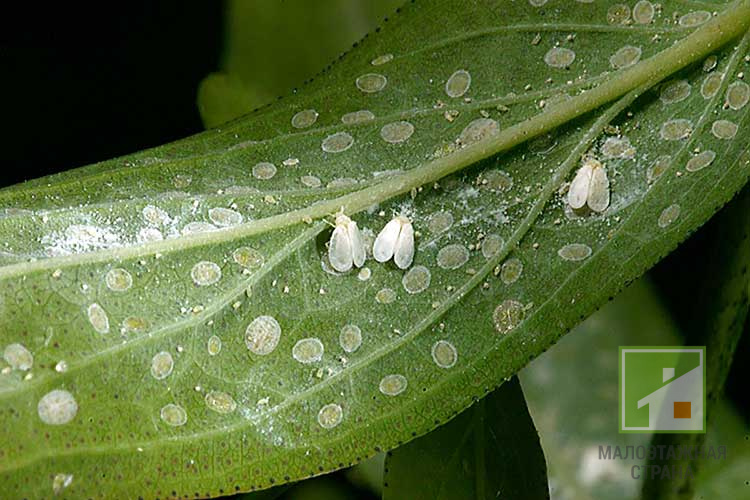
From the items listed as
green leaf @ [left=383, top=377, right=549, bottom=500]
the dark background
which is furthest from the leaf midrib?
the dark background

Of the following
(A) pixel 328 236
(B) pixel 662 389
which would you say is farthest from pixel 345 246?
(B) pixel 662 389

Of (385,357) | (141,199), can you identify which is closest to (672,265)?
(385,357)

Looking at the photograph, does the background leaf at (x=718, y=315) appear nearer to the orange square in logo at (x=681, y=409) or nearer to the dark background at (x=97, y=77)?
the orange square in logo at (x=681, y=409)

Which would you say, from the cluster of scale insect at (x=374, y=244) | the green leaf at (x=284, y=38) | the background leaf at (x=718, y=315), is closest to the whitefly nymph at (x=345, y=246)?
the cluster of scale insect at (x=374, y=244)

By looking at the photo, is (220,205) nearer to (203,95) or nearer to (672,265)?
(203,95)

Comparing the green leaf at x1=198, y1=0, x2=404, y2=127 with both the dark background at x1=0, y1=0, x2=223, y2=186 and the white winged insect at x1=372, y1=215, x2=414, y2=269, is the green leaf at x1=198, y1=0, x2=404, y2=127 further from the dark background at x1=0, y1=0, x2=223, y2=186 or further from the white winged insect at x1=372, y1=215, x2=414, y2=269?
the white winged insect at x1=372, y1=215, x2=414, y2=269

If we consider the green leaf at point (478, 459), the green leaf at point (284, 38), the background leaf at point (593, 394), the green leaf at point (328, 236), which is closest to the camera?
the green leaf at point (328, 236)
